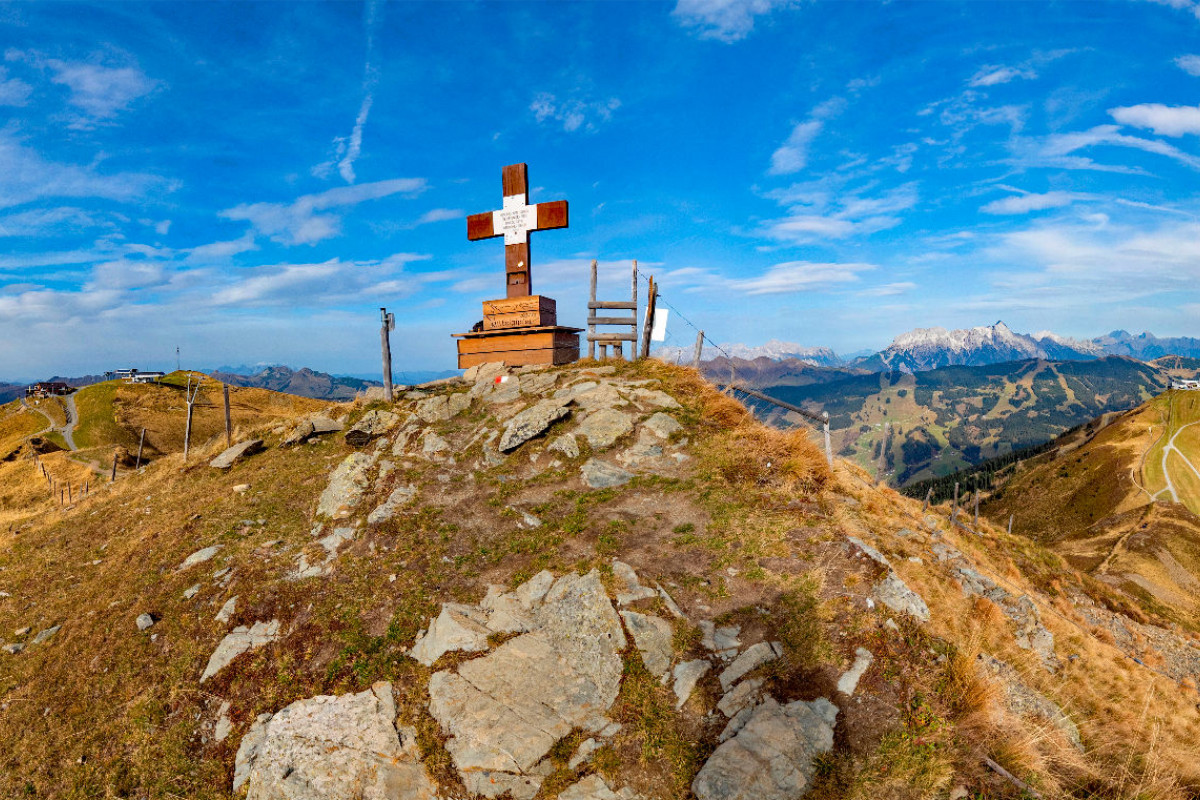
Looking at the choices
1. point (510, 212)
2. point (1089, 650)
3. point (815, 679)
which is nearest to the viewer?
point (815, 679)

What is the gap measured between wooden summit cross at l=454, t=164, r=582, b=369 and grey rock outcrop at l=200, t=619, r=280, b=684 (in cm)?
1394

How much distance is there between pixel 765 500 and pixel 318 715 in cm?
961

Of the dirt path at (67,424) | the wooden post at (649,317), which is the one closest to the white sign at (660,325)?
the wooden post at (649,317)

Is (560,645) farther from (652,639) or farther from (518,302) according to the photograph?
(518,302)

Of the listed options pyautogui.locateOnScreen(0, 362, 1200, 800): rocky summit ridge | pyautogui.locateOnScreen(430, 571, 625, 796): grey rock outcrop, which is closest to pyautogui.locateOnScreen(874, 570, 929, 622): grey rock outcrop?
pyautogui.locateOnScreen(0, 362, 1200, 800): rocky summit ridge

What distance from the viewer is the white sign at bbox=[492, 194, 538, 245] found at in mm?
21797

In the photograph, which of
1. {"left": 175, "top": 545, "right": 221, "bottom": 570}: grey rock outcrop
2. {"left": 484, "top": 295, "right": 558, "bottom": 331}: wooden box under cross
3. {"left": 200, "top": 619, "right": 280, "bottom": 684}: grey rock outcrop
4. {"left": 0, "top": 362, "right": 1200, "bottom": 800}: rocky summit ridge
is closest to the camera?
{"left": 0, "top": 362, "right": 1200, "bottom": 800}: rocky summit ridge

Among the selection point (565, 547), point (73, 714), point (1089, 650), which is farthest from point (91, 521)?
point (1089, 650)

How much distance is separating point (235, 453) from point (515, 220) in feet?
50.5

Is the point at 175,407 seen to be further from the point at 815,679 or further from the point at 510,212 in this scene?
the point at 815,679

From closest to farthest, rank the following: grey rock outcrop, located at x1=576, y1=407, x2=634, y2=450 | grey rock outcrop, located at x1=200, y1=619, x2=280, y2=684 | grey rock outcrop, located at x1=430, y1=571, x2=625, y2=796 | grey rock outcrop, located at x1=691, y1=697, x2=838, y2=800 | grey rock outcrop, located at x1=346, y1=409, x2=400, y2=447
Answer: grey rock outcrop, located at x1=691, y1=697, x2=838, y2=800
grey rock outcrop, located at x1=430, y1=571, x2=625, y2=796
grey rock outcrop, located at x1=200, y1=619, x2=280, y2=684
grey rock outcrop, located at x1=576, y1=407, x2=634, y2=450
grey rock outcrop, located at x1=346, y1=409, x2=400, y2=447

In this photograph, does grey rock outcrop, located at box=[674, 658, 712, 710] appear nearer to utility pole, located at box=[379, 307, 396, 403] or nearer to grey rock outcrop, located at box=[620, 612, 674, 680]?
grey rock outcrop, located at box=[620, 612, 674, 680]

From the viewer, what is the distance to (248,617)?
10.8 meters

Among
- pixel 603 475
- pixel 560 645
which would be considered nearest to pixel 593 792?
pixel 560 645
